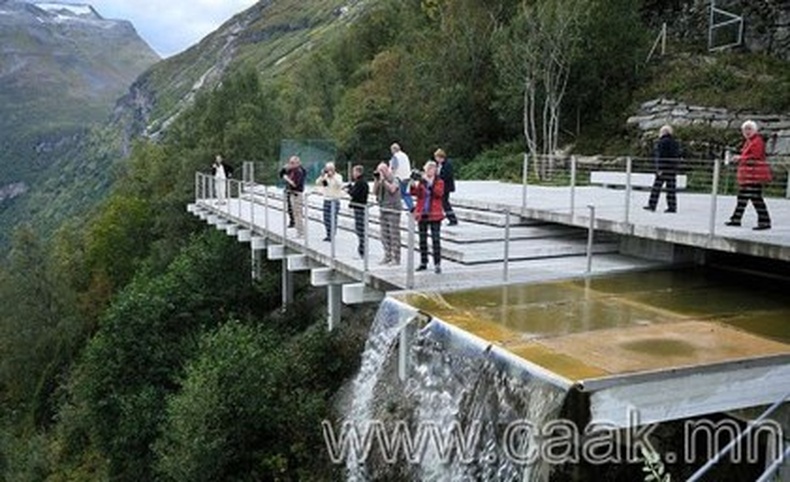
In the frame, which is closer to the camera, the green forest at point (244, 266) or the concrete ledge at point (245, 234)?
the green forest at point (244, 266)

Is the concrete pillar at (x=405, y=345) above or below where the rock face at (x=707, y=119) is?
below

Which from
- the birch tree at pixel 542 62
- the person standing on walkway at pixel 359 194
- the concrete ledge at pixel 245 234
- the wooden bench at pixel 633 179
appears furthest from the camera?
the birch tree at pixel 542 62

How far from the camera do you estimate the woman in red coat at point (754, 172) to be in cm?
1138

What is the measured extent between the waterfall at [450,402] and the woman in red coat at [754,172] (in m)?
5.68

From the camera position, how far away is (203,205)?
26297 millimetres

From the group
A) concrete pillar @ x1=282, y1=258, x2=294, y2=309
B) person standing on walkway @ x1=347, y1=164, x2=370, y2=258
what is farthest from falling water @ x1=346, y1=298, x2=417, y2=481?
concrete pillar @ x1=282, y1=258, x2=294, y2=309

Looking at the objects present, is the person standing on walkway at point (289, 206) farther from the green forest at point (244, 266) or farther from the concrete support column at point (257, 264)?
the concrete support column at point (257, 264)

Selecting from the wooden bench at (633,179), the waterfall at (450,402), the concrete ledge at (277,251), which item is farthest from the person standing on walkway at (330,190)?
the wooden bench at (633,179)

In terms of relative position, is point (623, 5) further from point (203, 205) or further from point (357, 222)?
point (357, 222)

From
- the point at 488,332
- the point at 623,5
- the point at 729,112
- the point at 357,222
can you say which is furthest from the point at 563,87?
the point at 488,332

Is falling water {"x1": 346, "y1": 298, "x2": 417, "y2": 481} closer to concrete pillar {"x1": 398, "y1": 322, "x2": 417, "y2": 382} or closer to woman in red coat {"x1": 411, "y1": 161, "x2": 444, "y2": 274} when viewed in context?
concrete pillar {"x1": 398, "y1": 322, "x2": 417, "y2": 382}

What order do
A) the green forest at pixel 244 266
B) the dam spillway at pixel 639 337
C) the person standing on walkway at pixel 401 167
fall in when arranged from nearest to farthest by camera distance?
1. the dam spillway at pixel 639 337
2. the green forest at pixel 244 266
3. the person standing on walkway at pixel 401 167

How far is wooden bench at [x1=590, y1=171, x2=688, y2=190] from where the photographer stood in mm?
18016

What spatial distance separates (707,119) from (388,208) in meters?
16.2
